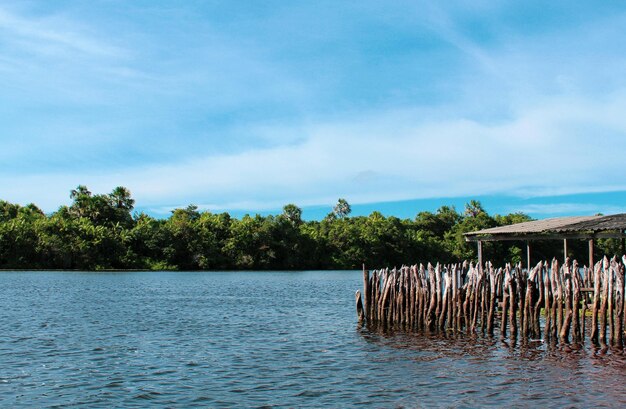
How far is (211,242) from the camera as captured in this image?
3991 inches

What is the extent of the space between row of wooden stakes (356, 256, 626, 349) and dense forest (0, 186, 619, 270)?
2786 inches

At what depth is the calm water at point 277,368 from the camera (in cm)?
1388

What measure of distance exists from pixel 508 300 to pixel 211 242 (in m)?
82.3

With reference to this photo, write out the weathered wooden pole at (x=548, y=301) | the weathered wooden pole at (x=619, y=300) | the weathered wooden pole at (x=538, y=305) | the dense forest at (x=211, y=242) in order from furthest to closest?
the dense forest at (x=211, y=242) → the weathered wooden pole at (x=538, y=305) → the weathered wooden pole at (x=548, y=301) → the weathered wooden pole at (x=619, y=300)

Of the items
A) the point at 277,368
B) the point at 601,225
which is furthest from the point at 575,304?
the point at 277,368

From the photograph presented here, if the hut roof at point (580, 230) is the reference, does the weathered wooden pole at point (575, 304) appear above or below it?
below

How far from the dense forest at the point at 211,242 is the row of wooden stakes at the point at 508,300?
7076cm

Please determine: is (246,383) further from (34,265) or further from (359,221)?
(359,221)

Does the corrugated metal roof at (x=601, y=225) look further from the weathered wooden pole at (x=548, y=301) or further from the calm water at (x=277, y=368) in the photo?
the calm water at (x=277, y=368)

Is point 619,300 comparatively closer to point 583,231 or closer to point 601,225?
point 601,225

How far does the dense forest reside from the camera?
300 feet

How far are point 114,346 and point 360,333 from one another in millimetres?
8134

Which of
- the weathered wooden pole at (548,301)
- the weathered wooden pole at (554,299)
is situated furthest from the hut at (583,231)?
the weathered wooden pole at (554,299)

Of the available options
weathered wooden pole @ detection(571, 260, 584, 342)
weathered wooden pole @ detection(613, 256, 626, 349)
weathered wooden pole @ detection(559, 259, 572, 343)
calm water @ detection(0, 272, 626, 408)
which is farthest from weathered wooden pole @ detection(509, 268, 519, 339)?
weathered wooden pole @ detection(613, 256, 626, 349)
